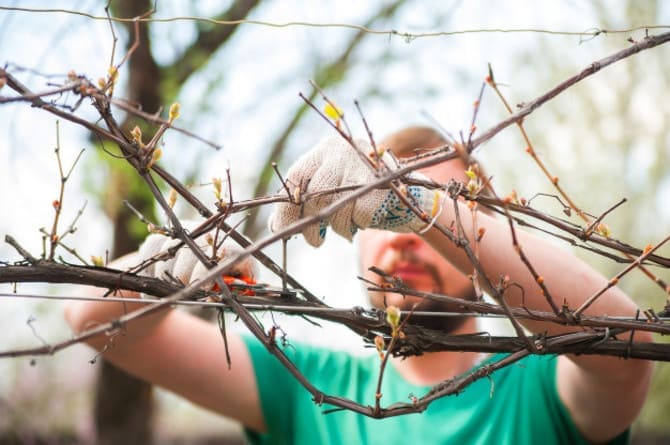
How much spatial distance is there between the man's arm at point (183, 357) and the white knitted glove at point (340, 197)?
107cm

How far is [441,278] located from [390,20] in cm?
189

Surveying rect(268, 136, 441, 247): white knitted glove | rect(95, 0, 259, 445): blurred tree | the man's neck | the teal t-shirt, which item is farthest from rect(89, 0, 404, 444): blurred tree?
rect(268, 136, 441, 247): white knitted glove

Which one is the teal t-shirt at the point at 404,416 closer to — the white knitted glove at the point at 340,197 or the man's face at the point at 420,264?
the man's face at the point at 420,264

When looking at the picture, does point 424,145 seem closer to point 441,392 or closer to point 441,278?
point 441,278

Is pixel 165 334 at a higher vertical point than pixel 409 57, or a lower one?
lower

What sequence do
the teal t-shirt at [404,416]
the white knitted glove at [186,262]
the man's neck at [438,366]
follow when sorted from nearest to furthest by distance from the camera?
the white knitted glove at [186,262] → the teal t-shirt at [404,416] → the man's neck at [438,366]

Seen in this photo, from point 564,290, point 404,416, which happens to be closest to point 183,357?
point 404,416

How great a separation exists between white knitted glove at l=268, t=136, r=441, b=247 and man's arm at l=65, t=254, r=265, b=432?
3.51 ft

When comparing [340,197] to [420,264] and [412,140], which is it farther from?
[412,140]

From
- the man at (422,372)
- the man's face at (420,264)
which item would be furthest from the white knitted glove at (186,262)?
the man's face at (420,264)

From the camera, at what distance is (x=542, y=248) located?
A: 147 cm

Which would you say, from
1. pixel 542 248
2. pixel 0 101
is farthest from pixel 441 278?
pixel 0 101

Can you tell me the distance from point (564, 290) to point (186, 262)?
771 millimetres

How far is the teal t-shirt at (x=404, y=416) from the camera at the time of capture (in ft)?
6.56
